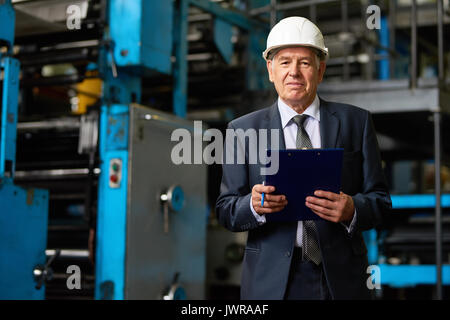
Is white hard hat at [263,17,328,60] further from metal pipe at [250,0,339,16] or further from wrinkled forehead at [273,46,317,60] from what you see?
metal pipe at [250,0,339,16]

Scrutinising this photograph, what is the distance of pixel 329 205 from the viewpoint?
6.21ft

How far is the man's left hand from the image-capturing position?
1.89 m

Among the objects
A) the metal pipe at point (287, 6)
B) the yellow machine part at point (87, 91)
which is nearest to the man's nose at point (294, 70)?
the metal pipe at point (287, 6)

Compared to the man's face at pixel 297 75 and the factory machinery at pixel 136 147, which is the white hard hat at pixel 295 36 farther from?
the factory machinery at pixel 136 147

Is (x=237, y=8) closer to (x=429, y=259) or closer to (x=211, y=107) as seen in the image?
(x=211, y=107)

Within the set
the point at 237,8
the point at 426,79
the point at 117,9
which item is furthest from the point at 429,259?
the point at 117,9

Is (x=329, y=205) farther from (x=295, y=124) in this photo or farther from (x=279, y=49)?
(x=279, y=49)

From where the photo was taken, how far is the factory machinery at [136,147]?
3.44 meters

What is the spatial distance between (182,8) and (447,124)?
247cm

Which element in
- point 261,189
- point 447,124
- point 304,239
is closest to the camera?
point 261,189

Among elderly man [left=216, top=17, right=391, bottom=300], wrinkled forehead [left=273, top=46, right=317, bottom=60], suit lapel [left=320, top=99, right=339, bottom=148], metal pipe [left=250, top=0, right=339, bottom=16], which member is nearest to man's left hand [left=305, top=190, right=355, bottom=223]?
elderly man [left=216, top=17, right=391, bottom=300]

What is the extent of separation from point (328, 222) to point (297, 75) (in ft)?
1.70

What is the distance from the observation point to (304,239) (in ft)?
6.68

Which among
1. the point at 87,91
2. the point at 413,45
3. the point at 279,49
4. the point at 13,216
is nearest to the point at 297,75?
the point at 279,49
